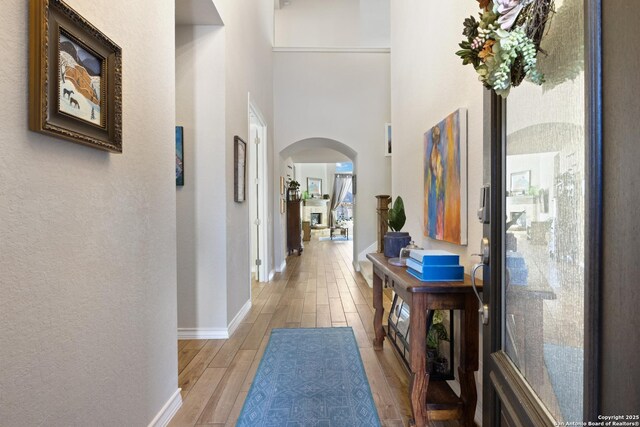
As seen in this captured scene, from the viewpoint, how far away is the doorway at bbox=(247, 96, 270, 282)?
4.94m

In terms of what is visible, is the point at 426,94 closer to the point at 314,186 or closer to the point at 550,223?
the point at 550,223

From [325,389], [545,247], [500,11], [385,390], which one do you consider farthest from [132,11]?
[385,390]

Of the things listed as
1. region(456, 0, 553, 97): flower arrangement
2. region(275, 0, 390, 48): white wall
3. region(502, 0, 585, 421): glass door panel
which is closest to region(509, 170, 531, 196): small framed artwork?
region(502, 0, 585, 421): glass door panel

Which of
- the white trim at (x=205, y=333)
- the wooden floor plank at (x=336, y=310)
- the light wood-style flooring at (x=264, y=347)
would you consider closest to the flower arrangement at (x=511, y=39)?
the light wood-style flooring at (x=264, y=347)

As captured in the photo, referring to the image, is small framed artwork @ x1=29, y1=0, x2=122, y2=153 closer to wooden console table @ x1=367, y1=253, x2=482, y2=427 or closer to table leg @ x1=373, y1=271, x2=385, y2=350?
wooden console table @ x1=367, y1=253, x2=482, y2=427

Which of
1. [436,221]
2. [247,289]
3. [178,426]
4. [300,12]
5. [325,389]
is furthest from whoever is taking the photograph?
[300,12]

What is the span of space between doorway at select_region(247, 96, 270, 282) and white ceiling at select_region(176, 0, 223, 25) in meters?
1.86

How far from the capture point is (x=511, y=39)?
0.75 m

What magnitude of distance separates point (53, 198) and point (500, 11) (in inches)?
51.6

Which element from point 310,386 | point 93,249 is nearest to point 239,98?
point 93,249

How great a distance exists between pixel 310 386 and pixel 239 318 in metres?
1.42

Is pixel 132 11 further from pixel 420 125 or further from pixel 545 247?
pixel 420 125

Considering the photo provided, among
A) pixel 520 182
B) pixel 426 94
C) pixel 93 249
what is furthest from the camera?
pixel 426 94

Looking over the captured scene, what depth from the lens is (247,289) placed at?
3.76m
